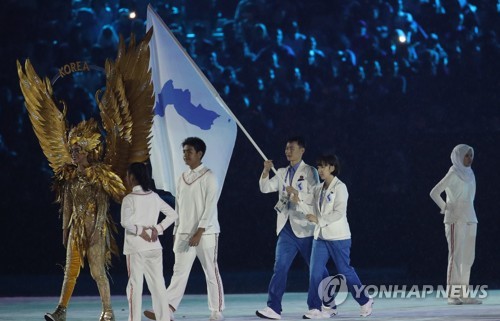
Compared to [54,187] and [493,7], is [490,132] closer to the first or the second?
[493,7]

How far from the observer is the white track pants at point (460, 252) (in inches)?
507

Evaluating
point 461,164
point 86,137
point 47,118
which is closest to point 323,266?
point 461,164

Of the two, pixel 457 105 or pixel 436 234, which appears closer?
pixel 436 234

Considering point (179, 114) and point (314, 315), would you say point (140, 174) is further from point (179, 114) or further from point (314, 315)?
point (314, 315)

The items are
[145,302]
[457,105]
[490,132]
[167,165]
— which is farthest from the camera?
[457,105]

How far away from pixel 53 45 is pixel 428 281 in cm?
680

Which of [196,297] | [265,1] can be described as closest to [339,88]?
[265,1]

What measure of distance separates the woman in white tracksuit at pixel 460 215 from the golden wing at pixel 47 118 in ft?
14.8

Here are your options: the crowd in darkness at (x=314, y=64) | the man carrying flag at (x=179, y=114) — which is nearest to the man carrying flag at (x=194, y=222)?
the man carrying flag at (x=179, y=114)

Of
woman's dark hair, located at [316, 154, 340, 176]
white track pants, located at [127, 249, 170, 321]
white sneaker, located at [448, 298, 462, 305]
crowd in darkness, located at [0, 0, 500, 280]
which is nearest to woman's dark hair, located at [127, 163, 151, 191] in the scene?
white track pants, located at [127, 249, 170, 321]

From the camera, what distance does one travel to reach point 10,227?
688 inches

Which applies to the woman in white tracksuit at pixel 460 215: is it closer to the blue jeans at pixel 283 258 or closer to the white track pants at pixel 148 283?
the blue jeans at pixel 283 258

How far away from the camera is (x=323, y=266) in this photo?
11.4 metres

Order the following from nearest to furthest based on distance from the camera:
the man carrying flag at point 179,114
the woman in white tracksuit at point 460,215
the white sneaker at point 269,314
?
the white sneaker at point 269,314 → the man carrying flag at point 179,114 → the woman in white tracksuit at point 460,215
